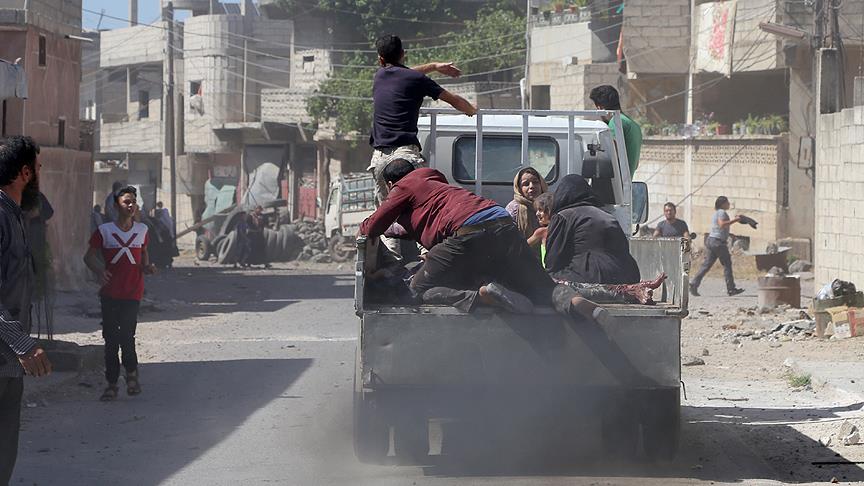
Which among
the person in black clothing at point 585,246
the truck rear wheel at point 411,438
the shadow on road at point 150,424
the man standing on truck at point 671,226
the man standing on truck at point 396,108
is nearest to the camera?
the truck rear wheel at point 411,438

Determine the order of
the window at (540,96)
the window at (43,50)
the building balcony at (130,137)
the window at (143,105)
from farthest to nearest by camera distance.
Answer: the window at (143,105) → the building balcony at (130,137) → the window at (540,96) → the window at (43,50)

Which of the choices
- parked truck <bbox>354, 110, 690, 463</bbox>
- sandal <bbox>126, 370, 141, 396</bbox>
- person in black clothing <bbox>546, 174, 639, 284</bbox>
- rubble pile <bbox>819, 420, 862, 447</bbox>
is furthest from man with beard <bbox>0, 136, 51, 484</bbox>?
rubble pile <bbox>819, 420, 862, 447</bbox>

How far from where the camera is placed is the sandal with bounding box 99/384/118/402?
413 inches

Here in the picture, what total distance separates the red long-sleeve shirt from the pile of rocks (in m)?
29.6

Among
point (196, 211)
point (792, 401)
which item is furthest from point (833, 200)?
point (196, 211)

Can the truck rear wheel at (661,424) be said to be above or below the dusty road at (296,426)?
above

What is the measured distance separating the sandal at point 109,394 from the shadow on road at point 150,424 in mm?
75

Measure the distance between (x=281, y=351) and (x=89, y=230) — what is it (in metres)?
11.8

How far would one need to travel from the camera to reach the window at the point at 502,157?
1083 centimetres

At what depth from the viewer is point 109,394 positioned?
10.5 m

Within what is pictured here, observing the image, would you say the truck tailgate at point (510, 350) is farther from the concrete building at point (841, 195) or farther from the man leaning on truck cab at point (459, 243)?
the concrete building at point (841, 195)

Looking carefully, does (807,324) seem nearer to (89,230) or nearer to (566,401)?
(566,401)

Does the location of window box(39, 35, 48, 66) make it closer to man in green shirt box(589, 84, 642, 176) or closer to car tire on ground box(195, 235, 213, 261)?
man in green shirt box(589, 84, 642, 176)

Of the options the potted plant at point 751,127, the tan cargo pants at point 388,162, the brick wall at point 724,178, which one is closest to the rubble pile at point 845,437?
the tan cargo pants at point 388,162
